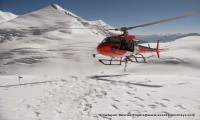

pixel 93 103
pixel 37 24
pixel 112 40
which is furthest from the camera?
pixel 37 24

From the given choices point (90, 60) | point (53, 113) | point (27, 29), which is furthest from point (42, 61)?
point (27, 29)

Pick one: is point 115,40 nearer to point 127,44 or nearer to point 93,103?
point 127,44

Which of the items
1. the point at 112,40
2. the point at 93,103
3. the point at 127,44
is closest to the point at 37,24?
the point at 127,44

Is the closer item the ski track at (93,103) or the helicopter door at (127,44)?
the ski track at (93,103)

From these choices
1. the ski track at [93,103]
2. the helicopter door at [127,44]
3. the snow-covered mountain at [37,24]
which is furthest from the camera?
the snow-covered mountain at [37,24]

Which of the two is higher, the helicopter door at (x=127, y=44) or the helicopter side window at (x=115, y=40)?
the helicopter side window at (x=115, y=40)

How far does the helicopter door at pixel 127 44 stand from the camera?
54.7 feet

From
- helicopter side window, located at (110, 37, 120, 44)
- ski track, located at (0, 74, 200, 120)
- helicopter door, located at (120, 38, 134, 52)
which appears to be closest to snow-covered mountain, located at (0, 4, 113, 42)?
helicopter door, located at (120, 38, 134, 52)

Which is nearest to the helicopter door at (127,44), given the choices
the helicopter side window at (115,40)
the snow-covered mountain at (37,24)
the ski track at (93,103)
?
the helicopter side window at (115,40)

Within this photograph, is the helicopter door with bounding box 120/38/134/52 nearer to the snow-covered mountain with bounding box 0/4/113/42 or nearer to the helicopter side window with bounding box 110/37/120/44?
the helicopter side window with bounding box 110/37/120/44

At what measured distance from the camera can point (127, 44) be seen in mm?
16938

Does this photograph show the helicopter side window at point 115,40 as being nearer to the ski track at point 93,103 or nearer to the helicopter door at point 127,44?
the helicopter door at point 127,44

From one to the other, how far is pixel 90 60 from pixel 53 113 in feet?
84.7

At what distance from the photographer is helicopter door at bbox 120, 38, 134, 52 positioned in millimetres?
16688
